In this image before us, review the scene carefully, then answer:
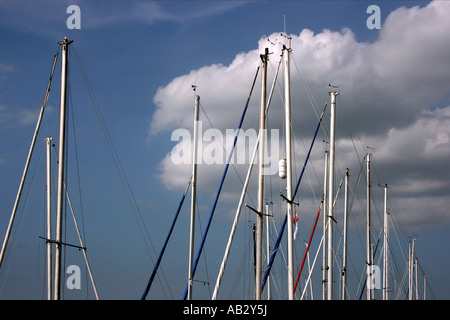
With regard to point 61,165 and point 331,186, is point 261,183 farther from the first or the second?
point 331,186

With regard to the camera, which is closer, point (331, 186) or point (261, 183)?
point (261, 183)

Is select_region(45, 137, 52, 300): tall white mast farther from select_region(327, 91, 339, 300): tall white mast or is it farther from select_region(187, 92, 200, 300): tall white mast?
select_region(327, 91, 339, 300): tall white mast

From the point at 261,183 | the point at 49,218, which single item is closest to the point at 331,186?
the point at 261,183

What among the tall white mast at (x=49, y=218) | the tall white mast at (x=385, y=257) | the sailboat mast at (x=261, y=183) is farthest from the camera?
the tall white mast at (x=385, y=257)

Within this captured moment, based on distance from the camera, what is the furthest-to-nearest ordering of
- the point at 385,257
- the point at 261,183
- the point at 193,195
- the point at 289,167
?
the point at 385,257 < the point at 193,195 < the point at 289,167 < the point at 261,183

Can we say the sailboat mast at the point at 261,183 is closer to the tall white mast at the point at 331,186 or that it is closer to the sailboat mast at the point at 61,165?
the sailboat mast at the point at 61,165

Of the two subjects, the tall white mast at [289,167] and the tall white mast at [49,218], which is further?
the tall white mast at [49,218]

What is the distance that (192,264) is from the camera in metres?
37.5

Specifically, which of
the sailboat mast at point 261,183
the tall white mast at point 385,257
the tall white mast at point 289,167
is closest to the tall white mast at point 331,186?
the tall white mast at point 289,167

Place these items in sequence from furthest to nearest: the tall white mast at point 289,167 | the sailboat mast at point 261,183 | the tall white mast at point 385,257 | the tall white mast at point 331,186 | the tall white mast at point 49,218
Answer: the tall white mast at point 385,257 < the tall white mast at point 331,186 < the tall white mast at point 49,218 < the tall white mast at point 289,167 < the sailboat mast at point 261,183

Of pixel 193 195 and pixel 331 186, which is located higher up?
pixel 331 186
